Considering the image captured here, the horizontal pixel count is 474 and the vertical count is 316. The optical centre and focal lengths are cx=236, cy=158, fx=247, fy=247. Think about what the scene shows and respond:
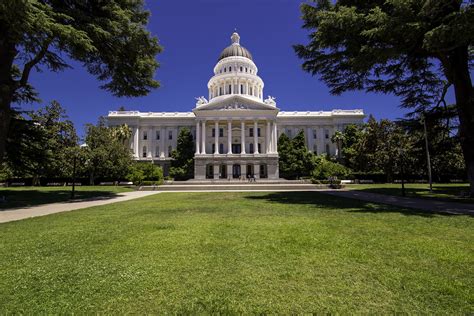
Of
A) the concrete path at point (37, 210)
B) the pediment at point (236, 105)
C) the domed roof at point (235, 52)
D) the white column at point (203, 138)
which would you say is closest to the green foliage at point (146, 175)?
the white column at point (203, 138)

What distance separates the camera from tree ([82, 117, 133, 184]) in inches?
1389

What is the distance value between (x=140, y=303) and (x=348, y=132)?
57693mm

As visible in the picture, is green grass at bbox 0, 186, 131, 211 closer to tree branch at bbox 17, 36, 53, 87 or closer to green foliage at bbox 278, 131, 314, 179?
tree branch at bbox 17, 36, 53, 87

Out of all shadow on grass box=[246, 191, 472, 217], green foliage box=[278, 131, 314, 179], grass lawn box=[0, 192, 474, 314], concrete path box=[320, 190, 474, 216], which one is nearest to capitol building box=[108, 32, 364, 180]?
green foliage box=[278, 131, 314, 179]

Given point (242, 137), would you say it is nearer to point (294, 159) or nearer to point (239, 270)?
point (294, 159)

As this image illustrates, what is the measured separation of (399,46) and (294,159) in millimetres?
38111

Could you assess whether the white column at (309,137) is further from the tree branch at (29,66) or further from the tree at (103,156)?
the tree branch at (29,66)

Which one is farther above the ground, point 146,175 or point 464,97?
point 464,97

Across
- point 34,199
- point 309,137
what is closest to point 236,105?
point 309,137

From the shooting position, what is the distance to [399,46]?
12.2 meters

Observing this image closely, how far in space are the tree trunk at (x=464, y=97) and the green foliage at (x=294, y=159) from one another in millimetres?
34196

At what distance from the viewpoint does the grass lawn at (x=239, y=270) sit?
2.80 metres

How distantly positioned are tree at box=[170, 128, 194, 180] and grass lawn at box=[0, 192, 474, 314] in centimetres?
4482

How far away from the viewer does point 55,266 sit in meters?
3.94
